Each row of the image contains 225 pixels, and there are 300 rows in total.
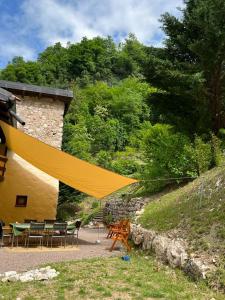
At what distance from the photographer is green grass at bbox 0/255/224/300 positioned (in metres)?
4.73

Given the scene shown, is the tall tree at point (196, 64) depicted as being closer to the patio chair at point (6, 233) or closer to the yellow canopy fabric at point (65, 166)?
the yellow canopy fabric at point (65, 166)

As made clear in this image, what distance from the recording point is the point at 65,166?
9.09 metres

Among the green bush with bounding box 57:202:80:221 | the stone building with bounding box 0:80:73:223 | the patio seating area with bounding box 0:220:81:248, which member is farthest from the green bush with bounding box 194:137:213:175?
the green bush with bounding box 57:202:80:221

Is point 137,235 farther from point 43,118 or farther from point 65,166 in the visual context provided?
point 43,118

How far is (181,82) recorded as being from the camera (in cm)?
1220

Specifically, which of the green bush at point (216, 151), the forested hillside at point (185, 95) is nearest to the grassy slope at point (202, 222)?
the forested hillside at point (185, 95)

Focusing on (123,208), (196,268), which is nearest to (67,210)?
(123,208)

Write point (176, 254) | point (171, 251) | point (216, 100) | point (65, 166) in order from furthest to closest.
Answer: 1. point (216, 100)
2. point (65, 166)
3. point (171, 251)
4. point (176, 254)

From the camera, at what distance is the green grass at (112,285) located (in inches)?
186

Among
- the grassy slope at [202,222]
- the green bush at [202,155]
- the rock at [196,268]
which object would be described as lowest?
the rock at [196,268]

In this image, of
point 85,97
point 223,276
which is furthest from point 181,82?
point 85,97

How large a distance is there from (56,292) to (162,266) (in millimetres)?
2229

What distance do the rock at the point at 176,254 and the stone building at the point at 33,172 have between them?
17.9 feet

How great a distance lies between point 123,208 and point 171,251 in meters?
9.37
